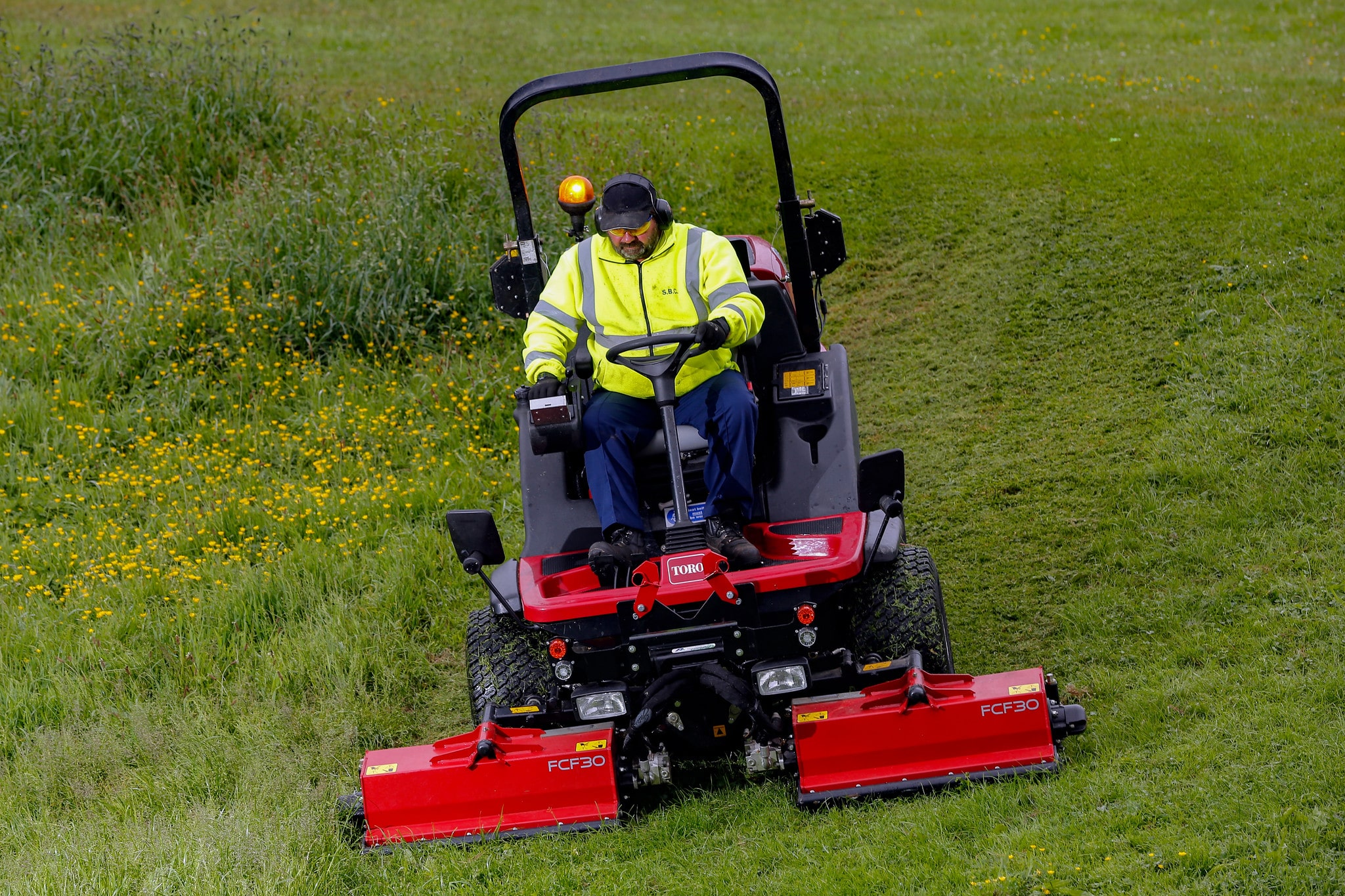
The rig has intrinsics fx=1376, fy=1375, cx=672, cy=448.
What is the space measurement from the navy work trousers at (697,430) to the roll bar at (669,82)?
770 mm

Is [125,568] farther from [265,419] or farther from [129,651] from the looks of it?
[265,419]

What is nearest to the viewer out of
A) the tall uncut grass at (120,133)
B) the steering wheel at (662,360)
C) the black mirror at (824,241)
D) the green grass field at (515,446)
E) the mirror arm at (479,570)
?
the green grass field at (515,446)

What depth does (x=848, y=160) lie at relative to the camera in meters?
11.6

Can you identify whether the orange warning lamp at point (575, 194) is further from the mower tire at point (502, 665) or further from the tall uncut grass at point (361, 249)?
the tall uncut grass at point (361, 249)

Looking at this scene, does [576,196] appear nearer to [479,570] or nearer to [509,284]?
[509,284]

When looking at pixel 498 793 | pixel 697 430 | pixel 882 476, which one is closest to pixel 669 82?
pixel 697 430

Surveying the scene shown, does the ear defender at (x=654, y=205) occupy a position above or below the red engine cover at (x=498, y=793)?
above

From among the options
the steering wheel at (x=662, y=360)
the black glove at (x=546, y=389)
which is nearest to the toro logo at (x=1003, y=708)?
the steering wheel at (x=662, y=360)

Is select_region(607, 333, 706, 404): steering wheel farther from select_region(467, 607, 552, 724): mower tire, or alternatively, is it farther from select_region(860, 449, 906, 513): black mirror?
select_region(467, 607, 552, 724): mower tire

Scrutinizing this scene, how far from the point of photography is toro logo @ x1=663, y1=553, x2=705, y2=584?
4.48 m

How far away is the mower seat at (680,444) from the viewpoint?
5.05 meters

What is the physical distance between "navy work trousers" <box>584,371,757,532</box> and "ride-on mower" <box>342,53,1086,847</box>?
0.08 m

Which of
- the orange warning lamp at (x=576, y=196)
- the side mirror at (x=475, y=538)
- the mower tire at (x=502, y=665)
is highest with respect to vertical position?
the orange warning lamp at (x=576, y=196)

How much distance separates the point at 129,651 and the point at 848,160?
7.37 m
